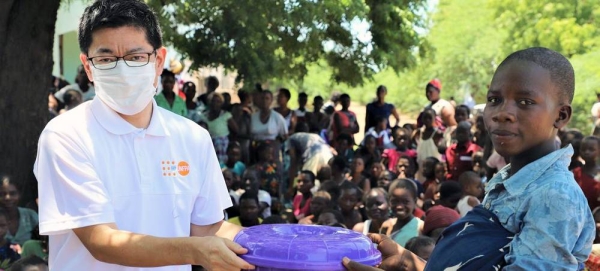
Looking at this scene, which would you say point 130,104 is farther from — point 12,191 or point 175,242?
point 12,191

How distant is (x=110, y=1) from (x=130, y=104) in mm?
346

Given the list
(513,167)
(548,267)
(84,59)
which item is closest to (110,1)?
(84,59)

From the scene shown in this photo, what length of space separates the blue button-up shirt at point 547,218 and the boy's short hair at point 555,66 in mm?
157

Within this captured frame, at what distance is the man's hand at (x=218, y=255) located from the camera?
219 centimetres

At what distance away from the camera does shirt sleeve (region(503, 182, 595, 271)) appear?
193 cm

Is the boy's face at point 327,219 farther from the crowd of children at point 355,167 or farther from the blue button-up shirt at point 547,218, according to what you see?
the blue button-up shirt at point 547,218

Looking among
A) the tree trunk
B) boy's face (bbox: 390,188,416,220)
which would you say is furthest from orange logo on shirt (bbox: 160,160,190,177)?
the tree trunk

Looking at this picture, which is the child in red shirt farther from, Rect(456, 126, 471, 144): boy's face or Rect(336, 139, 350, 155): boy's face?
Rect(336, 139, 350, 155): boy's face

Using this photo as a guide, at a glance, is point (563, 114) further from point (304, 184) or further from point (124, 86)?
point (304, 184)

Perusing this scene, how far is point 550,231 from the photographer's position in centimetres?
193

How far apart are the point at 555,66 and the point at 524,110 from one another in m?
0.14

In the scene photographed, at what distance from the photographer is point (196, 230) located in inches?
111

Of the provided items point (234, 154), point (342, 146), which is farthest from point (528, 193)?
point (342, 146)

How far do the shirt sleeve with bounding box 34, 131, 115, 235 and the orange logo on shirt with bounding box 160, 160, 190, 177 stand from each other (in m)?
0.23
